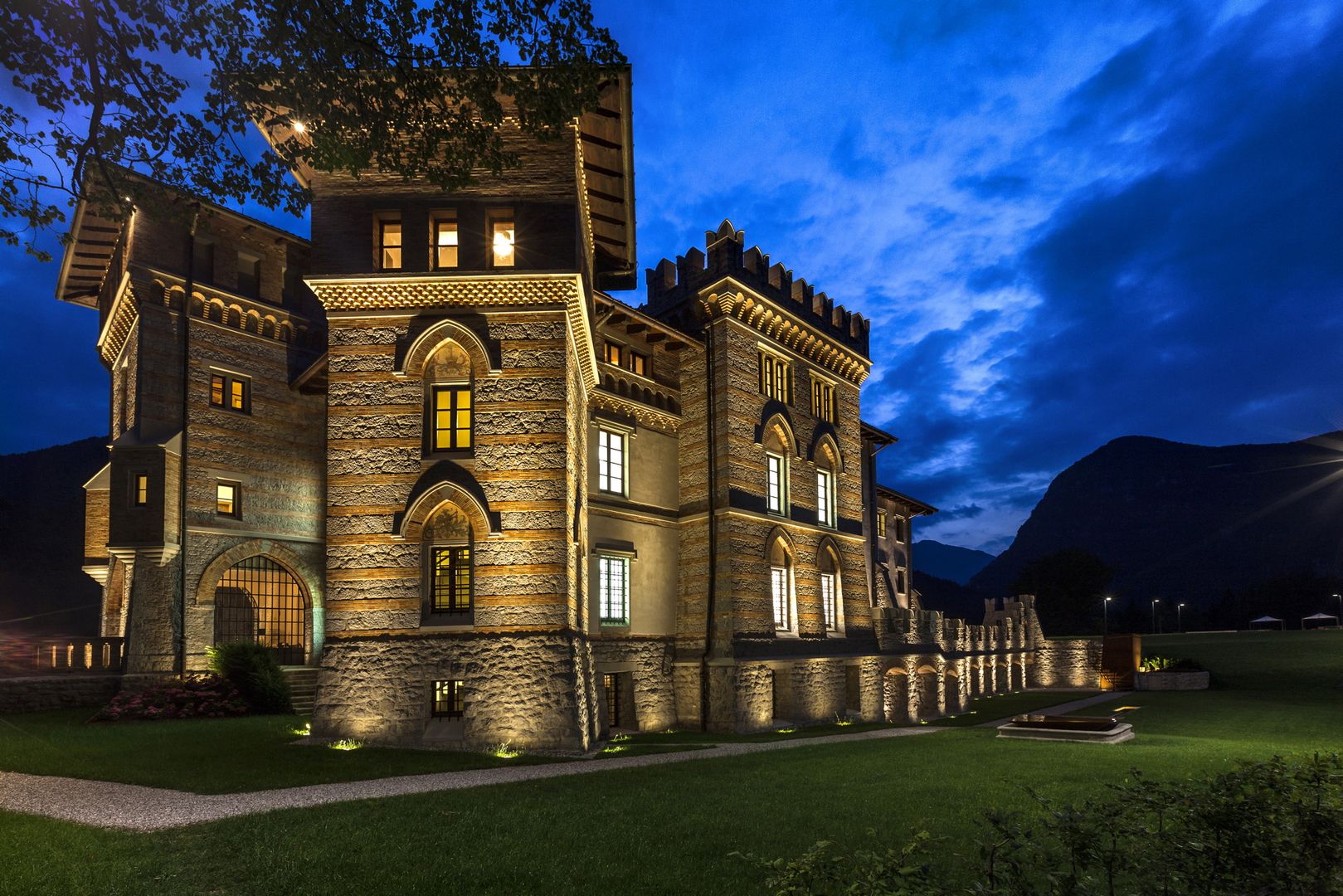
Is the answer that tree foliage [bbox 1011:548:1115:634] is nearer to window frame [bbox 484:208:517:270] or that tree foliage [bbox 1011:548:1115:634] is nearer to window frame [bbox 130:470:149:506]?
window frame [bbox 484:208:517:270]

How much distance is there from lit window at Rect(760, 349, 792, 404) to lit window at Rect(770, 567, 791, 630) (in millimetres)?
6331

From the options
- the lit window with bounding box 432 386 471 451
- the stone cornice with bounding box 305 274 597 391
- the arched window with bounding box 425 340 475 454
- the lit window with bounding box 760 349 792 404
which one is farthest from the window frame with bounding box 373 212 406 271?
the lit window with bounding box 760 349 792 404

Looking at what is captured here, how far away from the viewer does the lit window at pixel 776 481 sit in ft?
96.2

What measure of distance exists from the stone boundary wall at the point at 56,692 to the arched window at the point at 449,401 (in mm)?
13428

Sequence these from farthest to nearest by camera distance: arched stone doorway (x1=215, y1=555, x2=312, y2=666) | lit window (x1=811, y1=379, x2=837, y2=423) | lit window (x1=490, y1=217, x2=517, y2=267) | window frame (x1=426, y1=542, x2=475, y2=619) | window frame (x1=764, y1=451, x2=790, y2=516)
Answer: lit window (x1=811, y1=379, x2=837, y2=423)
window frame (x1=764, y1=451, x2=790, y2=516)
arched stone doorway (x1=215, y1=555, x2=312, y2=666)
lit window (x1=490, y1=217, x2=517, y2=267)
window frame (x1=426, y1=542, x2=475, y2=619)

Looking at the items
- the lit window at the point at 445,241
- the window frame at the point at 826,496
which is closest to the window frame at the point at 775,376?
the window frame at the point at 826,496

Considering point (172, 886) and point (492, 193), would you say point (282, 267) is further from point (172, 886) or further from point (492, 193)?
point (172, 886)

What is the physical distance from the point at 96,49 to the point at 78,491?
84013 mm

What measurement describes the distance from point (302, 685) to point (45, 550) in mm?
57792

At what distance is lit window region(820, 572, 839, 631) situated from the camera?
1217 inches

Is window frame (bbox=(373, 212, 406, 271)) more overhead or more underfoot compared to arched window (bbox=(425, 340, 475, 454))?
more overhead

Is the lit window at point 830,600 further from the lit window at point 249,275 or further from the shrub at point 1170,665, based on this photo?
the shrub at point 1170,665

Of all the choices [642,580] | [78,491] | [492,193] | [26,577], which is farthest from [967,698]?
[78,491]

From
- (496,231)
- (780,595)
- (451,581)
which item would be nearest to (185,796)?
(451,581)
